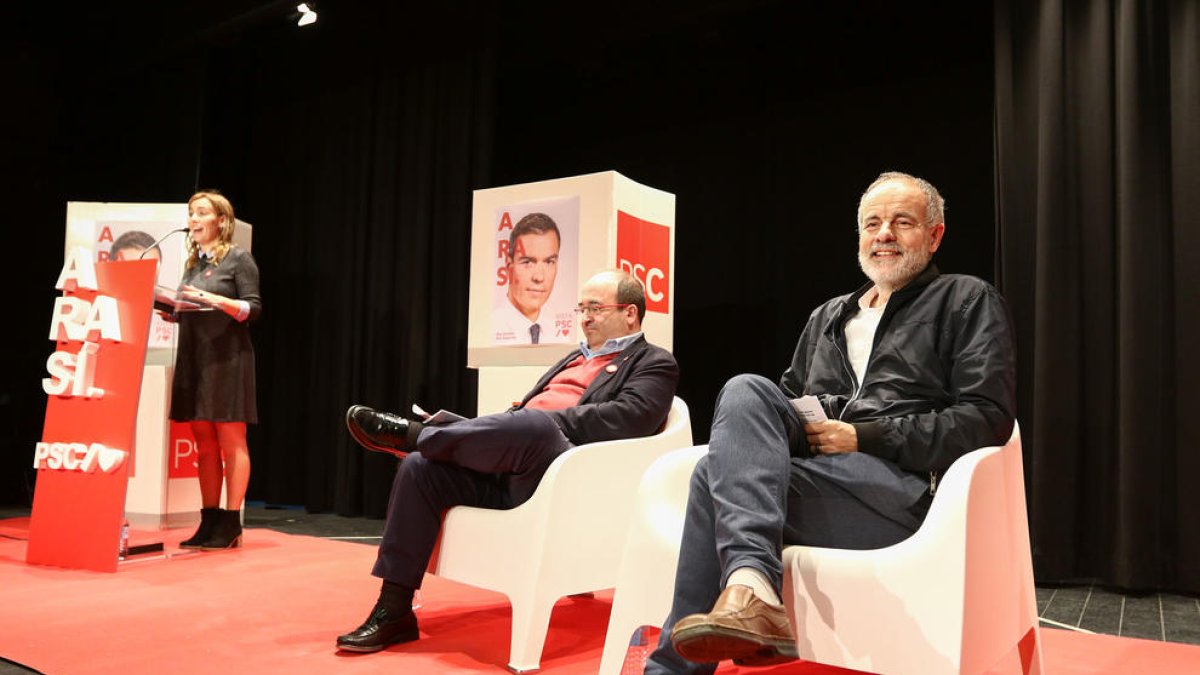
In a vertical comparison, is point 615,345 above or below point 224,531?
above

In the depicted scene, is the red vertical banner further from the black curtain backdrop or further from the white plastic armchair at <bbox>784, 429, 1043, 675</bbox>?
the black curtain backdrop

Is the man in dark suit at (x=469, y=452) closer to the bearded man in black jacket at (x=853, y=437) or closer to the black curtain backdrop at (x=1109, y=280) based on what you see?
the bearded man in black jacket at (x=853, y=437)

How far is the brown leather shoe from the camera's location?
4.60ft

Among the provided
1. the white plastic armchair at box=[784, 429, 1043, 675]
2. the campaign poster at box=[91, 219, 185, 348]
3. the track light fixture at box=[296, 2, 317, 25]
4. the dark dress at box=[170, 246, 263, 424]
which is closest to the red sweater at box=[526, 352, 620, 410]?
the white plastic armchair at box=[784, 429, 1043, 675]

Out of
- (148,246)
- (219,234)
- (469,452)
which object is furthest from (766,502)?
(148,246)

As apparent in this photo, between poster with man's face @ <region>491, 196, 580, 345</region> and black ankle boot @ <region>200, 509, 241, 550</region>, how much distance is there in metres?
1.33

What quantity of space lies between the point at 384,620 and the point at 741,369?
120 inches

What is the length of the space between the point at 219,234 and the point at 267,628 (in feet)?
6.63

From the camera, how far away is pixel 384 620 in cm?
234

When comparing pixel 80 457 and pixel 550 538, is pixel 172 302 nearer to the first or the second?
pixel 80 457

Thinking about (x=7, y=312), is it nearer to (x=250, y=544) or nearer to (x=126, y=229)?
(x=126, y=229)

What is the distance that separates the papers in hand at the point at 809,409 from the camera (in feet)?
6.02

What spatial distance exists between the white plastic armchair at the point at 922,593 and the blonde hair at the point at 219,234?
3.10 metres

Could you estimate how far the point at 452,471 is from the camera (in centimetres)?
242
